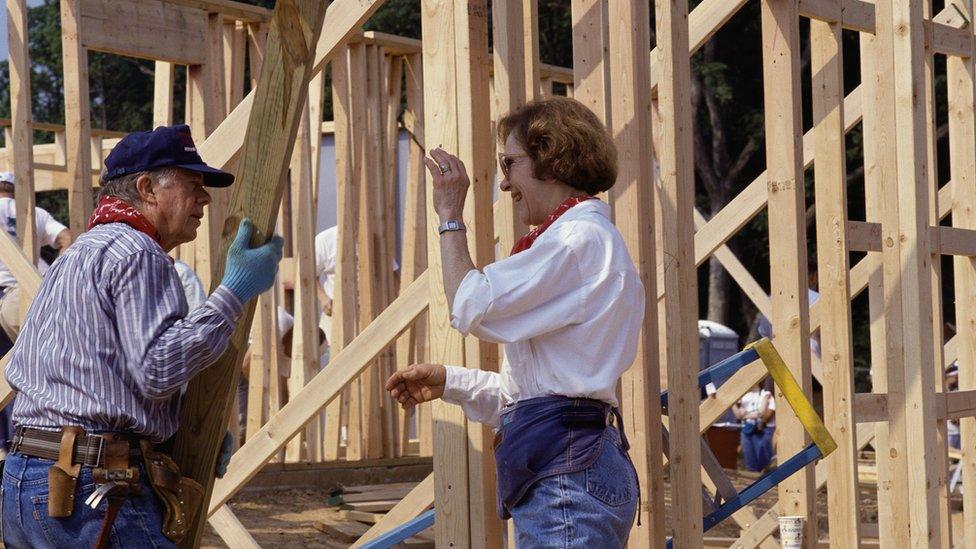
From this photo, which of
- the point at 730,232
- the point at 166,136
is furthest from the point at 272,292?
the point at 166,136

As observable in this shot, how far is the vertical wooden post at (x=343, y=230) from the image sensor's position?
31.2 feet

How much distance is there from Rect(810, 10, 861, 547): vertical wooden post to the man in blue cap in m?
2.74

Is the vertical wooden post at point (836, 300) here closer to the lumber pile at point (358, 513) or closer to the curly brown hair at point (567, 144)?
the curly brown hair at point (567, 144)

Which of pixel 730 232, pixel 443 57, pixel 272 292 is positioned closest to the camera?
pixel 443 57

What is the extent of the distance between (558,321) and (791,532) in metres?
2.14

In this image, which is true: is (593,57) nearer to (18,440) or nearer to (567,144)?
(567,144)

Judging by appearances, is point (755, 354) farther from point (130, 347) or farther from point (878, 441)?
point (130, 347)

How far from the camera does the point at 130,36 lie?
22.6 feet

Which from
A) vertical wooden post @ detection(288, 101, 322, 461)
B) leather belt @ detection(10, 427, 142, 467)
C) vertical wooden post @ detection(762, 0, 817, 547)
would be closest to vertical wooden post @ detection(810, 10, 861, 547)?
vertical wooden post @ detection(762, 0, 817, 547)

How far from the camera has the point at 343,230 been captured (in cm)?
953

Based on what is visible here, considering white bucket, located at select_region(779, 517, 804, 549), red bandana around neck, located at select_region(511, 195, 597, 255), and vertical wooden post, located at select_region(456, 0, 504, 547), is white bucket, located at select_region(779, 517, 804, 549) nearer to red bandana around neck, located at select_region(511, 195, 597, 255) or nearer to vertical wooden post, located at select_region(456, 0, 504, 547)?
vertical wooden post, located at select_region(456, 0, 504, 547)

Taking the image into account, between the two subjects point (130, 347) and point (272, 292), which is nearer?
point (130, 347)

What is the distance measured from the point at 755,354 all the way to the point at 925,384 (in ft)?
4.31

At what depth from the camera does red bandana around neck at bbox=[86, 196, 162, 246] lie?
3.00m
